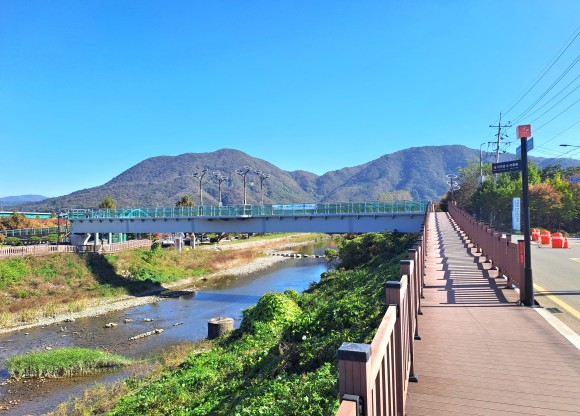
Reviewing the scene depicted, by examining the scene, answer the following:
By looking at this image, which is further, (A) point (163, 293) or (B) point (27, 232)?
(B) point (27, 232)

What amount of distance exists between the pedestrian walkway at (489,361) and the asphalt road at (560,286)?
820mm

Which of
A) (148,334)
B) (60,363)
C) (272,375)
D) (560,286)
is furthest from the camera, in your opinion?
(148,334)

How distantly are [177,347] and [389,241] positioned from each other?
53.3ft

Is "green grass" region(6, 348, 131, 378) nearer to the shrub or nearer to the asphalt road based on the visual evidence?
the asphalt road

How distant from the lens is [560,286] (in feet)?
35.3

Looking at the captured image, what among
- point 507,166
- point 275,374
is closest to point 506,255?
point 507,166

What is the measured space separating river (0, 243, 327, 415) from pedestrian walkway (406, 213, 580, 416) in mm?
12864

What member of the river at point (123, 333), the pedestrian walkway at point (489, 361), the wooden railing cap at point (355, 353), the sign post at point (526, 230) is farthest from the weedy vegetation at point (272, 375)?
the sign post at point (526, 230)

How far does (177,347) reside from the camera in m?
18.3

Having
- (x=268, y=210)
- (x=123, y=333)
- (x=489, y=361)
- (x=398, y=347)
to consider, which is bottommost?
(x=123, y=333)

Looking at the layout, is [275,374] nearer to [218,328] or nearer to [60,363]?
[218,328]

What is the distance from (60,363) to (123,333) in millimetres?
6117

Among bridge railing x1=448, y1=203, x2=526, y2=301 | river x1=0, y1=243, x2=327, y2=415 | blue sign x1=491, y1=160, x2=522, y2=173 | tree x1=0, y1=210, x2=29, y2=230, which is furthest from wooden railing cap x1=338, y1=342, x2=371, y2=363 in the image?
tree x1=0, y1=210, x2=29, y2=230

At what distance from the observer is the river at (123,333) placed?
558 inches
